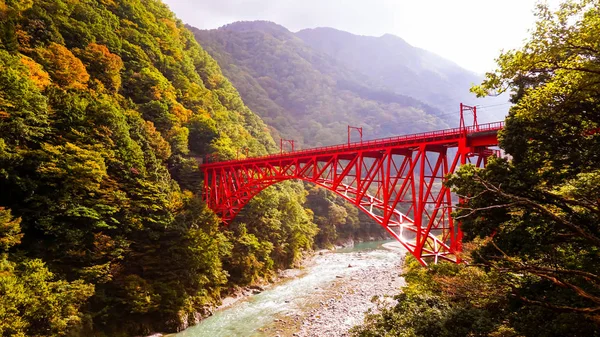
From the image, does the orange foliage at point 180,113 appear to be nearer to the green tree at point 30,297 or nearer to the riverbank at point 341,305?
the green tree at point 30,297

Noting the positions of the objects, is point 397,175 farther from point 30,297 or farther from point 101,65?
point 101,65

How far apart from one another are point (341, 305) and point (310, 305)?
2.03 meters

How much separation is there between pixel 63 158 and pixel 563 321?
1712 cm

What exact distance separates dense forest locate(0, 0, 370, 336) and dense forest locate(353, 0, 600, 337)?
11.6 metres

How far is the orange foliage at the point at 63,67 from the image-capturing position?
17.7m

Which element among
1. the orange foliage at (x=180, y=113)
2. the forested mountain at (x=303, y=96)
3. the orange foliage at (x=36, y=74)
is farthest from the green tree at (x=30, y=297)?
the forested mountain at (x=303, y=96)

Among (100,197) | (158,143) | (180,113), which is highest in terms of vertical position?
(180,113)

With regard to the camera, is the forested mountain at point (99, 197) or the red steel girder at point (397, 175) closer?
the forested mountain at point (99, 197)

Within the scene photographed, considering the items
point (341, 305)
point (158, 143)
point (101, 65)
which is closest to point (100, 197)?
point (158, 143)

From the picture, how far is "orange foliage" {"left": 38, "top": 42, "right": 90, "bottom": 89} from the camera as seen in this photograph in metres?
17.7

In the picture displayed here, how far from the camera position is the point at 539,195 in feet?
22.8

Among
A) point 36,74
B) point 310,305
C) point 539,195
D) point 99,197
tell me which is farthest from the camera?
point 310,305

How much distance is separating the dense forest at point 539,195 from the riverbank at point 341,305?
10.8 ft

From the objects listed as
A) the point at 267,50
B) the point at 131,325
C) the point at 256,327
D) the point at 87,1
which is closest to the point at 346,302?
the point at 256,327
